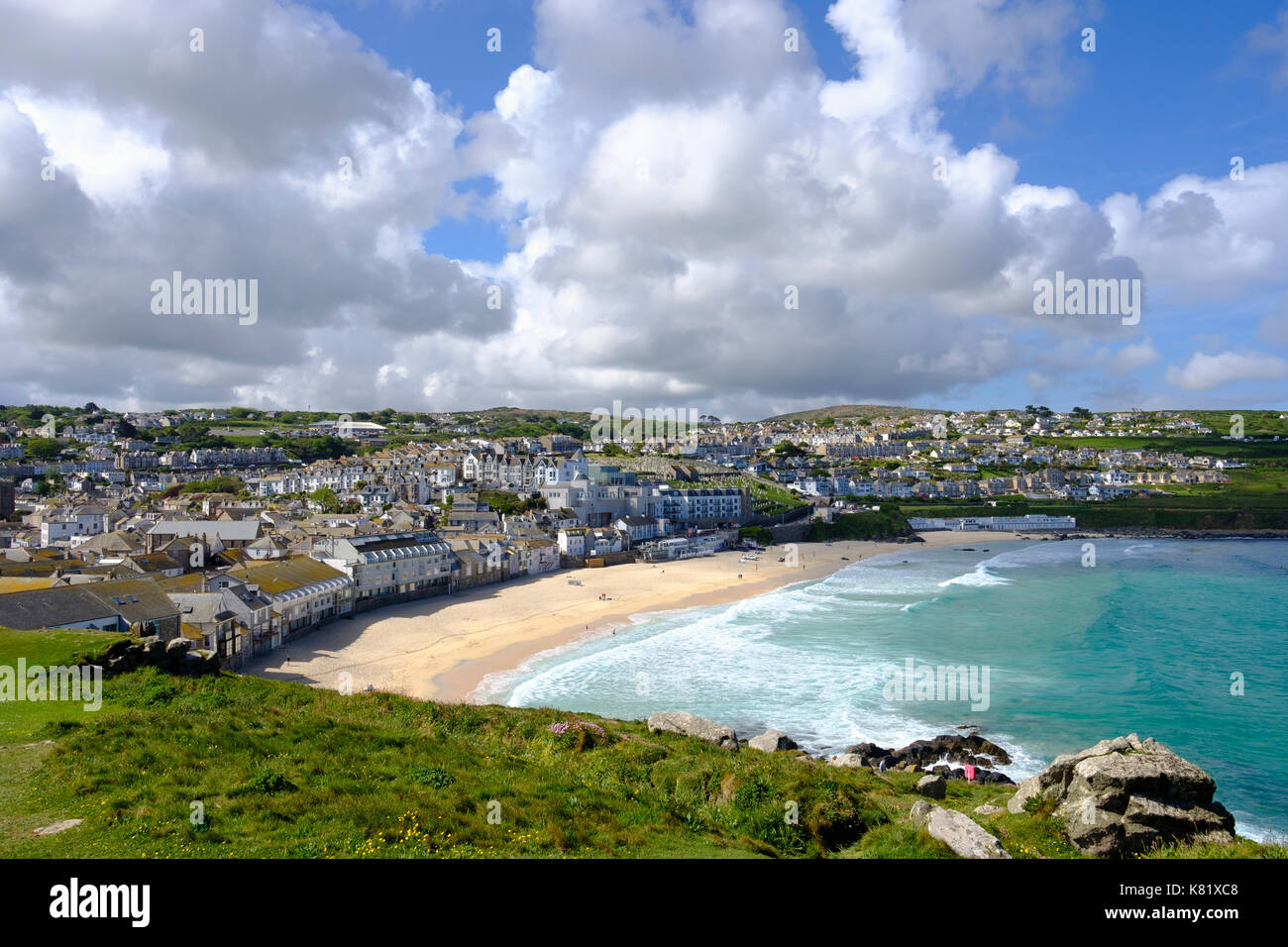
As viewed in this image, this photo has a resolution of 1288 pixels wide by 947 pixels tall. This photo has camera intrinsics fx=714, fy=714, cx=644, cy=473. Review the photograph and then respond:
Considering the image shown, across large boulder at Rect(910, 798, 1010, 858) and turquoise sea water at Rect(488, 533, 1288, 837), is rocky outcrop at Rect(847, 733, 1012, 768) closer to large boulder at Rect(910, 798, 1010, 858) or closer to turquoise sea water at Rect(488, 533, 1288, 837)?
turquoise sea water at Rect(488, 533, 1288, 837)

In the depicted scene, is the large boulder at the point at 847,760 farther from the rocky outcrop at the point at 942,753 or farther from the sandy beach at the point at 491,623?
the sandy beach at the point at 491,623

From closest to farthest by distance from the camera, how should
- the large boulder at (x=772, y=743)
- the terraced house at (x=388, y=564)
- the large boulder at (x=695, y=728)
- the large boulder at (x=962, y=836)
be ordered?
the large boulder at (x=962, y=836)
the large boulder at (x=695, y=728)
the large boulder at (x=772, y=743)
the terraced house at (x=388, y=564)

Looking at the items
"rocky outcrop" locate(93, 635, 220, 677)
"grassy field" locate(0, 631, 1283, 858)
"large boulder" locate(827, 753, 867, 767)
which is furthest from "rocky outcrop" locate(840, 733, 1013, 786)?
"rocky outcrop" locate(93, 635, 220, 677)

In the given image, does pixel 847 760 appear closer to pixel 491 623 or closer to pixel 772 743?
pixel 772 743

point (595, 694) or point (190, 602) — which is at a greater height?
point (190, 602)

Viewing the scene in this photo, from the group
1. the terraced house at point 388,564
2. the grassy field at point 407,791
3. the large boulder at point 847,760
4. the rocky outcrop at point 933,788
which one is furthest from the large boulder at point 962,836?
the terraced house at point 388,564
